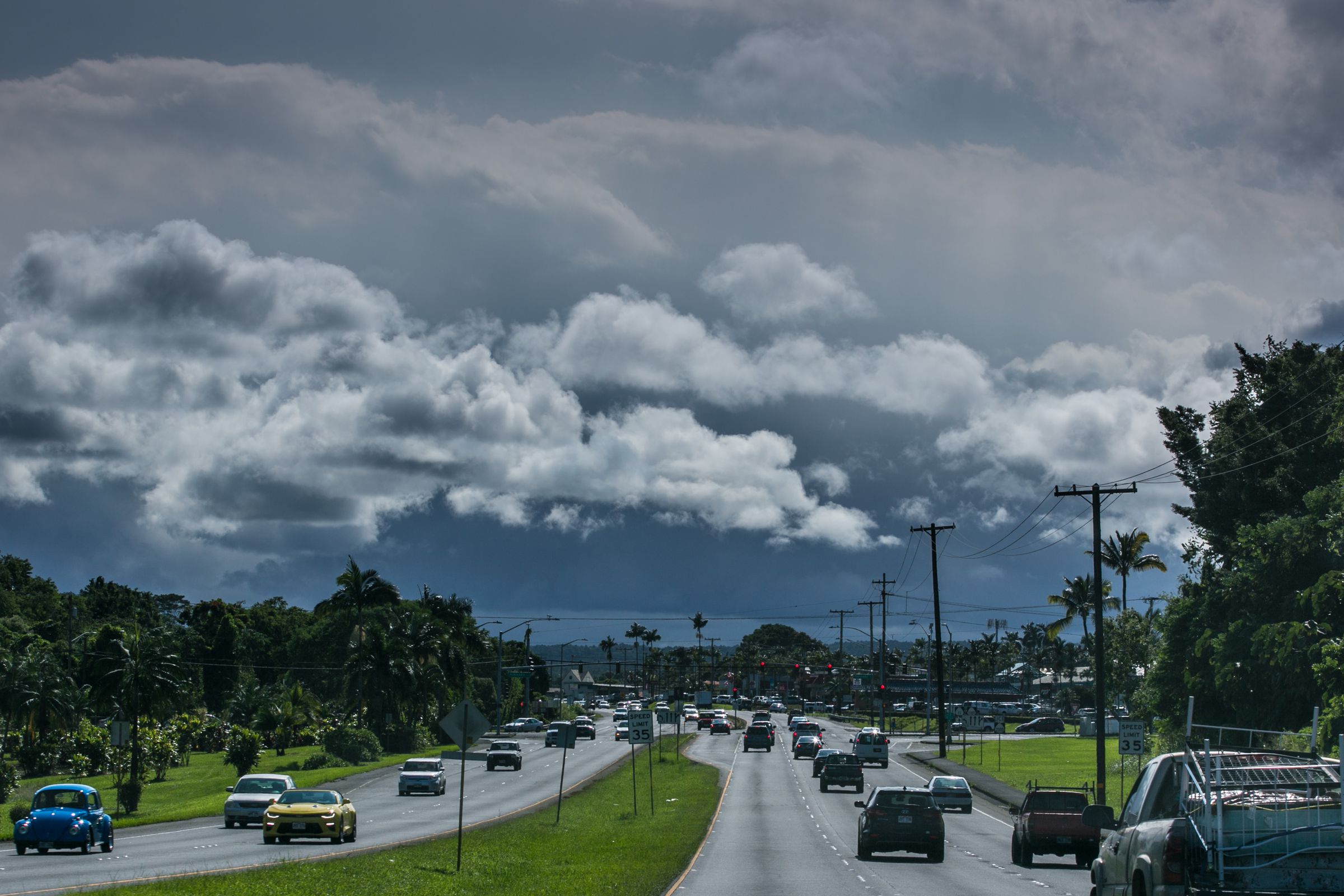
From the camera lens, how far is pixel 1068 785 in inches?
2307

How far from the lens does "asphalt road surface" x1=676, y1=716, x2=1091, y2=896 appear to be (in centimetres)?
2386

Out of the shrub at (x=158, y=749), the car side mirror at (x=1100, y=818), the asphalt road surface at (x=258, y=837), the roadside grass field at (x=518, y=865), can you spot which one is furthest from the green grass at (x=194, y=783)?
the car side mirror at (x=1100, y=818)

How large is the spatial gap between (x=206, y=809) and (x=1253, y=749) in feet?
142

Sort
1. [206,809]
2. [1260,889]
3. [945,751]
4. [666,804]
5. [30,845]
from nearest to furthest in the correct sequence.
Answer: [1260,889] < [30,845] < [206,809] < [666,804] < [945,751]

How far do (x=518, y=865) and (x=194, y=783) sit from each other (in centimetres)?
4545

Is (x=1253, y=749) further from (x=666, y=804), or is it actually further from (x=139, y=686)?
(x=139, y=686)

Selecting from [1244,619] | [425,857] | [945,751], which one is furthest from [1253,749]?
[945,751]

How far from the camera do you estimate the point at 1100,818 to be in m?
13.1

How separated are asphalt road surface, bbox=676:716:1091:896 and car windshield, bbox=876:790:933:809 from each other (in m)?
1.33

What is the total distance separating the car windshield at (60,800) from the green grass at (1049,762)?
31148 mm

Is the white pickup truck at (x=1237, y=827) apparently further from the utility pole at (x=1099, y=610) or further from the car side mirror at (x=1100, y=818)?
the utility pole at (x=1099, y=610)

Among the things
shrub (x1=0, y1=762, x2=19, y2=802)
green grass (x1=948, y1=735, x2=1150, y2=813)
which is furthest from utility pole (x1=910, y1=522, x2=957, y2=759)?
shrub (x1=0, y1=762, x2=19, y2=802)

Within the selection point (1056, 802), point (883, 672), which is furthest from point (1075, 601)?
point (1056, 802)

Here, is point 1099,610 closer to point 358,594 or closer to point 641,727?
point 641,727
